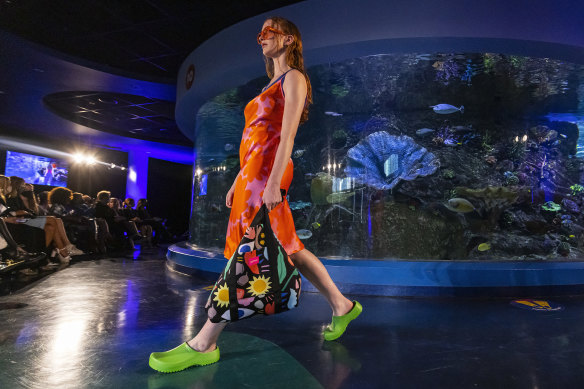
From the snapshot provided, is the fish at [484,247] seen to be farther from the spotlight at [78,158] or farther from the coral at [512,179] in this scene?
the spotlight at [78,158]

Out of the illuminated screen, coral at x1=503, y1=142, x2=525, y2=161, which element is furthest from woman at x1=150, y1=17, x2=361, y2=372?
the illuminated screen

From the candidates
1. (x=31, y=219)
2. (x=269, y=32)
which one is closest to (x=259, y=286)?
(x=269, y=32)

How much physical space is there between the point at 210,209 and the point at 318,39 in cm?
339

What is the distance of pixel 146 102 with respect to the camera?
9.60m

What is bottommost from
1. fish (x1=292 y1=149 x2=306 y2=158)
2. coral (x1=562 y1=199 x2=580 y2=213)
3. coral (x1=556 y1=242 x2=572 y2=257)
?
coral (x1=556 y1=242 x2=572 y2=257)

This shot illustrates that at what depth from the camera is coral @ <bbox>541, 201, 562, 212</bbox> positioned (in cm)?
572

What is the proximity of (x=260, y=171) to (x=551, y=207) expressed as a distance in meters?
5.78

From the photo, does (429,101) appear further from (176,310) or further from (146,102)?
(146,102)

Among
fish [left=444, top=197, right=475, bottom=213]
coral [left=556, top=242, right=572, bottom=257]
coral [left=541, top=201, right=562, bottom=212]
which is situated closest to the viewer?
fish [left=444, top=197, right=475, bottom=213]

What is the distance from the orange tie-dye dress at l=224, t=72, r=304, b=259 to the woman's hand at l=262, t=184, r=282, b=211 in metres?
0.08

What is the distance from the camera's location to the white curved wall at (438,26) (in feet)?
13.8

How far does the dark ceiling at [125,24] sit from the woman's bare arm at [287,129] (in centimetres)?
377

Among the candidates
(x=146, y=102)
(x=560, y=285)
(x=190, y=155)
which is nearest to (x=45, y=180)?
(x=190, y=155)

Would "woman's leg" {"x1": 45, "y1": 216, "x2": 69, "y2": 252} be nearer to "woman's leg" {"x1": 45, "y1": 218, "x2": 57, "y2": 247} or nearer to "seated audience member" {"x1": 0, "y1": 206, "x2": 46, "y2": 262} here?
"woman's leg" {"x1": 45, "y1": 218, "x2": 57, "y2": 247}
